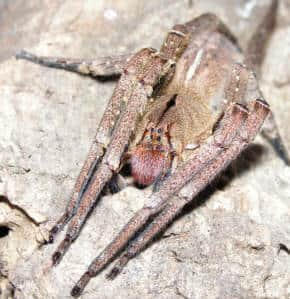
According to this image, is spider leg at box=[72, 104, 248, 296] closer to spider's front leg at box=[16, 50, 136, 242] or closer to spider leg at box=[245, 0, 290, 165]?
spider's front leg at box=[16, 50, 136, 242]

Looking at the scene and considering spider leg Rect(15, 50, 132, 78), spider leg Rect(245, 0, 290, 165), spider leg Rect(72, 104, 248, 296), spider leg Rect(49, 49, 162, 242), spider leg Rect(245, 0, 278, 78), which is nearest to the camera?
spider leg Rect(72, 104, 248, 296)

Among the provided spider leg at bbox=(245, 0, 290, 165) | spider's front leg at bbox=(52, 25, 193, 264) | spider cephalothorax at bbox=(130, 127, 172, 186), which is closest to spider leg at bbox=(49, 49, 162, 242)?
spider's front leg at bbox=(52, 25, 193, 264)

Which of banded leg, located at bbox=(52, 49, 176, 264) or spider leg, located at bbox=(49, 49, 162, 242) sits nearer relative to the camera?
banded leg, located at bbox=(52, 49, 176, 264)

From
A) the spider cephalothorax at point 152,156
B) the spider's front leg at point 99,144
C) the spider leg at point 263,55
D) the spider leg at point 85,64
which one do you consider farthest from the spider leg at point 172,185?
the spider leg at point 85,64

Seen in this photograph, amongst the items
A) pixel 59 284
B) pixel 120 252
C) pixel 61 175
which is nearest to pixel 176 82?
pixel 61 175

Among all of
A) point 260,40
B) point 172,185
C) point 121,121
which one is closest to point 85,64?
point 121,121

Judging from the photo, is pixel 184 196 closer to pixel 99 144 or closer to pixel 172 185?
pixel 172 185

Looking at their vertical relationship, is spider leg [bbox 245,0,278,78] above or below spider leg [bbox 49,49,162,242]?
above
